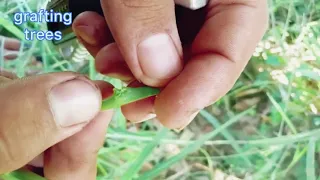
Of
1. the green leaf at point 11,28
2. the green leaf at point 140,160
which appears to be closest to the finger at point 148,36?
the green leaf at point 140,160

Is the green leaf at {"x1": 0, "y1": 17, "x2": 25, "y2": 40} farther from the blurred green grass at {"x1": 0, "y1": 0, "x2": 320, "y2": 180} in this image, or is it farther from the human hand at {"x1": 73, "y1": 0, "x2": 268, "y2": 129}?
the human hand at {"x1": 73, "y1": 0, "x2": 268, "y2": 129}

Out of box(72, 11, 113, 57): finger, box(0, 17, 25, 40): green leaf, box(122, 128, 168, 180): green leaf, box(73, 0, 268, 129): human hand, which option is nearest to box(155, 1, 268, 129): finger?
box(73, 0, 268, 129): human hand

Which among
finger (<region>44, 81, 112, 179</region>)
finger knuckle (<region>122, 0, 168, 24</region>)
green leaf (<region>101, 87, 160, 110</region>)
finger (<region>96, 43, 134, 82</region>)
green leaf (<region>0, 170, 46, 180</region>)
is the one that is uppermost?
finger knuckle (<region>122, 0, 168, 24</region>)

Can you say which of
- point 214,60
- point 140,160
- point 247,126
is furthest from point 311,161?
point 214,60

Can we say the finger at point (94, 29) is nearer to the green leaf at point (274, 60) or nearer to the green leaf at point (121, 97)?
the green leaf at point (121, 97)

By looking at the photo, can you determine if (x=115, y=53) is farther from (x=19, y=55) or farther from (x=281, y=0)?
(x=281, y=0)

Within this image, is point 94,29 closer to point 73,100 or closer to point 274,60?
point 73,100
